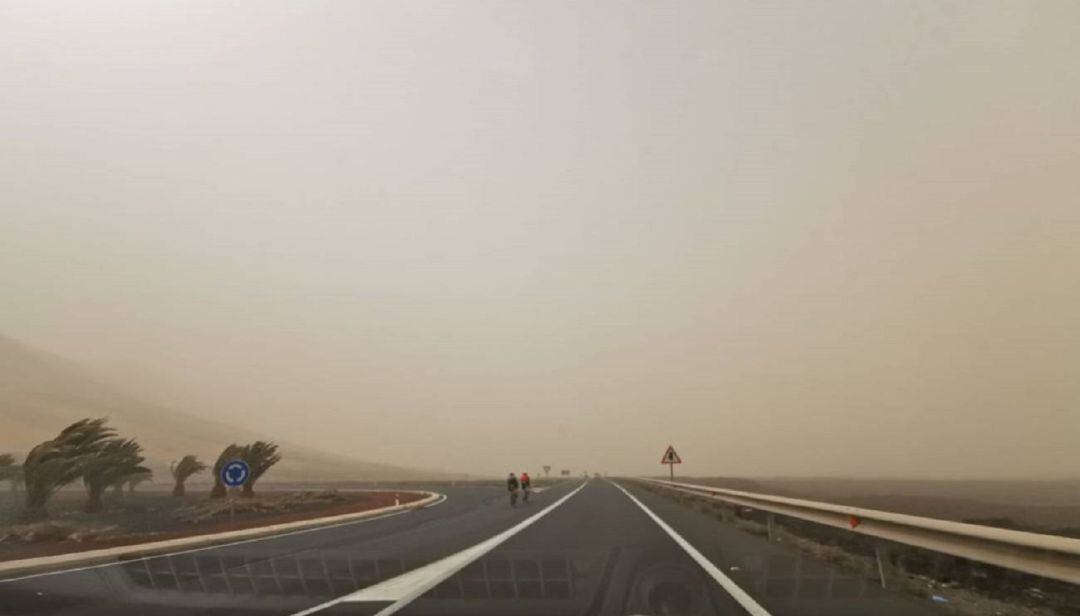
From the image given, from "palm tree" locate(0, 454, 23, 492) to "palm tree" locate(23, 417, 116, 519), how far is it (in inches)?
502

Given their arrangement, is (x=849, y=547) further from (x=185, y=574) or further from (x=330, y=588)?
(x=185, y=574)

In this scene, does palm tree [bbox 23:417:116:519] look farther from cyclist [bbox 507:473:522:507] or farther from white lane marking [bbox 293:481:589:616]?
white lane marking [bbox 293:481:589:616]

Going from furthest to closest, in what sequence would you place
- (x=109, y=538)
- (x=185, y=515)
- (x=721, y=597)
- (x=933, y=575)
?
(x=185, y=515) → (x=109, y=538) → (x=933, y=575) → (x=721, y=597)

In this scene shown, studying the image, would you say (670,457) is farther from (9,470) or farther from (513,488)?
(9,470)

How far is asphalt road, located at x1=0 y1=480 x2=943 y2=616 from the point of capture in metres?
10.3

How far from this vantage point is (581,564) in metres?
14.7

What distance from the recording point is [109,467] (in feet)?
141

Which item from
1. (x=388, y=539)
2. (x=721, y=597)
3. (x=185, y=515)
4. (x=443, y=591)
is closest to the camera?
(x=721, y=597)

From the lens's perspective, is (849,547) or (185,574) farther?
(849,547)

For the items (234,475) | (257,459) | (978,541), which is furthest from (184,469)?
(978,541)

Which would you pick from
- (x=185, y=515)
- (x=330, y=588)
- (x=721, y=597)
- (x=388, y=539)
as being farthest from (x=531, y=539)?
(x=185, y=515)

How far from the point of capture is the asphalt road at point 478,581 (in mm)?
10305

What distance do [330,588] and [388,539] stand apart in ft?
32.1

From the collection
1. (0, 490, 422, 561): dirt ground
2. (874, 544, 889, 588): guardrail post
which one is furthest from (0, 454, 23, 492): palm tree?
(874, 544, 889, 588): guardrail post
